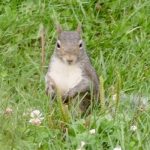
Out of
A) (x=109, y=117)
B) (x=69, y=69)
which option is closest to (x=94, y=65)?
(x=69, y=69)

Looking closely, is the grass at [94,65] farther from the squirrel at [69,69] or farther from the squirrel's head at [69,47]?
the squirrel's head at [69,47]

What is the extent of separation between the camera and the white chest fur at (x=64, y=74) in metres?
5.48

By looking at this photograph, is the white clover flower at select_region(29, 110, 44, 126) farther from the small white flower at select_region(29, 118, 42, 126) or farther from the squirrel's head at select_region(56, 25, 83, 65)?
the squirrel's head at select_region(56, 25, 83, 65)

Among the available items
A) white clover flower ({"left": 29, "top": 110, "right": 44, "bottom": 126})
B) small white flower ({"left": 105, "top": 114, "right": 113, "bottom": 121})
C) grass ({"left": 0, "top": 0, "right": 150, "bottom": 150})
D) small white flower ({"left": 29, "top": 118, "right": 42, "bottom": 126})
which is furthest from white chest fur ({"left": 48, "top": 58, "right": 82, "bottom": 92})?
small white flower ({"left": 29, "top": 118, "right": 42, "bottom": 126})

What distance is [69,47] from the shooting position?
5414 millimetres

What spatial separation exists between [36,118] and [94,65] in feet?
5.40

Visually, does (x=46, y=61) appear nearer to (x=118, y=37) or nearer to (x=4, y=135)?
(x=118, y=37)

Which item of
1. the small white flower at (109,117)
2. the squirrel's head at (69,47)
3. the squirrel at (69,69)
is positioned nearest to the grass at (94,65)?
the small white flower at (109,117)

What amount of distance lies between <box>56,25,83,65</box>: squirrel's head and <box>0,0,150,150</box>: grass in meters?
0.32

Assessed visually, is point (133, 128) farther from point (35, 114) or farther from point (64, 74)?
point (64, 74)

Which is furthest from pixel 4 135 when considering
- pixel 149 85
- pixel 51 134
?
pixel 149 85

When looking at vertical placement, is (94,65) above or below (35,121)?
below

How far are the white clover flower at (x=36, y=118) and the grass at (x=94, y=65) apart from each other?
0.03 m

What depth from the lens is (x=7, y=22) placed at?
6.65 meters
